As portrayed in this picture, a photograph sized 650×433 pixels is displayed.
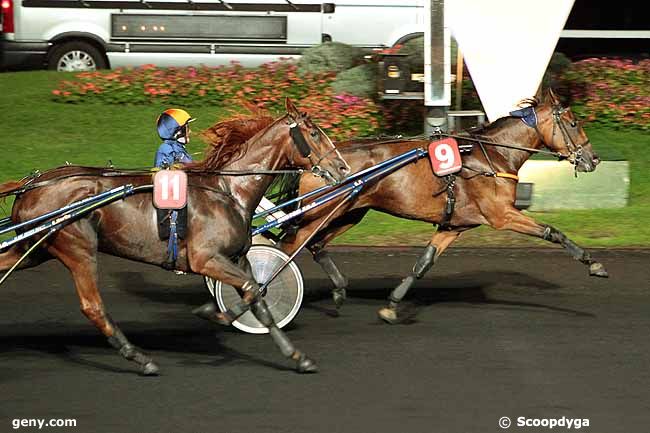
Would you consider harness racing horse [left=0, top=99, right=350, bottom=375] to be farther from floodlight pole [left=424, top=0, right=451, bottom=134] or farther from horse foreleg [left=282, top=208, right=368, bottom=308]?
floodlight pole [left=424, top=0, right=451, bottom=134]

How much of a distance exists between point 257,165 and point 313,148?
39 cm

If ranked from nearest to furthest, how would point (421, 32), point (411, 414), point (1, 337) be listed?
point (411, 414) → point (1, 337) → point (421, 32)

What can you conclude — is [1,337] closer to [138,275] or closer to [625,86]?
[138,275]

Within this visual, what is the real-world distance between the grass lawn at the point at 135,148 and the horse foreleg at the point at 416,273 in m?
2.61

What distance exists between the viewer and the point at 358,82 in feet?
53.1

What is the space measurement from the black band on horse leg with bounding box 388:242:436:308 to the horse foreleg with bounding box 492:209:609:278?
0.54 metres

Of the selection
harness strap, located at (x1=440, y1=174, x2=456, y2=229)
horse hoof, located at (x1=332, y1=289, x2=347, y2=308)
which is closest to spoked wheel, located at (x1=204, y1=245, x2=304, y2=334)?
horse hoof, located at (x1=332, y1=289, x2=347, y2=308)

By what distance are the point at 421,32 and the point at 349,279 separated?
792cm

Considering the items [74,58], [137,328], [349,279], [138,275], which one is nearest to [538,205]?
[349,279]

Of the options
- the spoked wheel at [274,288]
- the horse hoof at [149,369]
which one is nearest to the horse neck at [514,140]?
the spoked wheel at [274,288]

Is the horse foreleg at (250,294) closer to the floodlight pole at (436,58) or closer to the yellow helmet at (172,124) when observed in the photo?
the yellow helmet at (172,124)

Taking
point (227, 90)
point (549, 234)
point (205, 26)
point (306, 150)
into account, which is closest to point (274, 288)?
point (306, 150)

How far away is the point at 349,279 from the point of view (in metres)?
10.8

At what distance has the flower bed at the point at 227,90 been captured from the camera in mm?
15805
